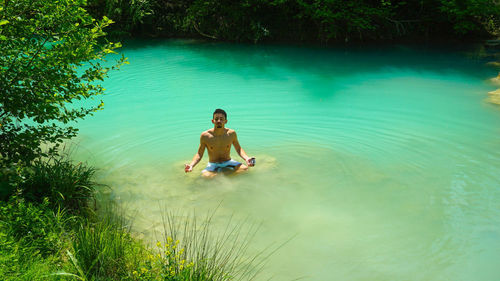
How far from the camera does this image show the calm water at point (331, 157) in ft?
17.7

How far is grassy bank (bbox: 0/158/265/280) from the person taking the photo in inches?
150

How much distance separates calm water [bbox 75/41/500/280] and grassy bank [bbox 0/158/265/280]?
19.4 inches

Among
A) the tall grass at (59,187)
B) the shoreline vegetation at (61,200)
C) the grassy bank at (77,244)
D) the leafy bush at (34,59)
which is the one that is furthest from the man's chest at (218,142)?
the leafy bush at (34,59)

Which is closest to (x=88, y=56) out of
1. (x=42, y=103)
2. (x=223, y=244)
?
(x=42, y=103)

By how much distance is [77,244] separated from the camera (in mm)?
4195

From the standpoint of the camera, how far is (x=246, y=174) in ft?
23.1

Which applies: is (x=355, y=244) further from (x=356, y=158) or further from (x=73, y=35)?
(x=73, y=35)

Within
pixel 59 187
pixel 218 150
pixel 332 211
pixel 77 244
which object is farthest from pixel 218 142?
pixel 77 244

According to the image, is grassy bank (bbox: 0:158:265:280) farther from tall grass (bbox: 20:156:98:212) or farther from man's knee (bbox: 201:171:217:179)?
man's knee (bbox: 201:171:217:179)

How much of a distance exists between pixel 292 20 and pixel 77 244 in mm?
13659

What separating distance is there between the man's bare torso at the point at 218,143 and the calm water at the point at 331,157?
0.36m

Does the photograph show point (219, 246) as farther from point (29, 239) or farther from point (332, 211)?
point (29, 239)

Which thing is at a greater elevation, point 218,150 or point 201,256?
point 218,150

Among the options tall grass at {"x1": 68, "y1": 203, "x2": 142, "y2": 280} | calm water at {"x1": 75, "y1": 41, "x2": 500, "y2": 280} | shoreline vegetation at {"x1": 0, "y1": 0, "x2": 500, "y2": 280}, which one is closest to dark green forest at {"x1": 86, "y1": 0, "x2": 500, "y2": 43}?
calm water at {"x1": 75, "y1": 41, "x2": 500, "y2": 280}
